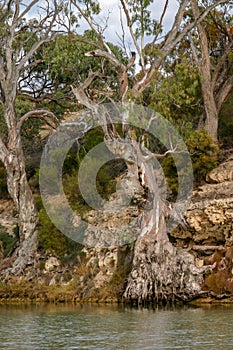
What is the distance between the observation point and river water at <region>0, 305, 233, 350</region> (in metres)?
17.8

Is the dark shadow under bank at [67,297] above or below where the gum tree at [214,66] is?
below

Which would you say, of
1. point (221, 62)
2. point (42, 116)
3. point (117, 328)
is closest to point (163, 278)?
point (117, 328)

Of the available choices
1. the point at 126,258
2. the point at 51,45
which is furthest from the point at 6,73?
the point at 126,258

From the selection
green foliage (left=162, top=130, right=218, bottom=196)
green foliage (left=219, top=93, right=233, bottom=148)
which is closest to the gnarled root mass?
green foliage (left=162, top=130, right=218, bottom=196)

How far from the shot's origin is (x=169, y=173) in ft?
108

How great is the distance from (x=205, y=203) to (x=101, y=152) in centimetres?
991

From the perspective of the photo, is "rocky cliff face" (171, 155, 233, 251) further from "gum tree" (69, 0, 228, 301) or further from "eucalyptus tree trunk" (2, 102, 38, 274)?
"eucalyptus tree trunk" (2, 102, 38, 274)

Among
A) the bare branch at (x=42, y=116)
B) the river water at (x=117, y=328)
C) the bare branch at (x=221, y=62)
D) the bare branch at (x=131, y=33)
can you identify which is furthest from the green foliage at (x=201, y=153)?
the river water at (x=117, y=328)

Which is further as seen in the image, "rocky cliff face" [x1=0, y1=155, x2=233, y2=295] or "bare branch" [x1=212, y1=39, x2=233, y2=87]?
"bare branch" [x1=212, y1=39, x2=233, y2=87]

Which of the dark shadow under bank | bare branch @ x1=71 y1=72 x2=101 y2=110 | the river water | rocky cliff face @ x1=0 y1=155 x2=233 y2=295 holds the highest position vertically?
bare branch @ x1=71 y1=72 x2=101 y2=110

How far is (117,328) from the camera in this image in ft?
67.2

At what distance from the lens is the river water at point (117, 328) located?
17.8m

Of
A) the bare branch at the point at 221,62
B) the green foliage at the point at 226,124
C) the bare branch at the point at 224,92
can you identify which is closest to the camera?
the bare branch at the point at 221,62

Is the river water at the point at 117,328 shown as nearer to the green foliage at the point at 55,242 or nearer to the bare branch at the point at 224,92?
the green foliage at the point at 55,242
